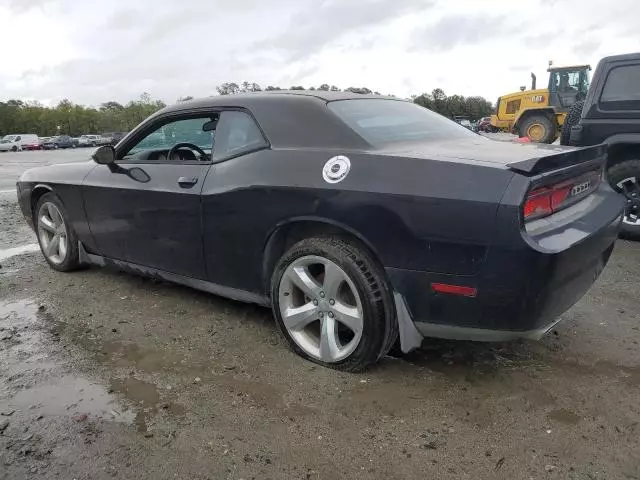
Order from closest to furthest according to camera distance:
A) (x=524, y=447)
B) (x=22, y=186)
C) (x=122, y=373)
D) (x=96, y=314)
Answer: (x=524, y=447) → (x=122, y=373) → (x=96, y=314) → (x=22, y=186)

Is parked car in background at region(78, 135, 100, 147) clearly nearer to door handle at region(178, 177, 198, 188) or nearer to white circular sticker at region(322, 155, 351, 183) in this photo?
door handle at region(178, 177, 198, 188)

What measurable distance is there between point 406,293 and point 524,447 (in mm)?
816

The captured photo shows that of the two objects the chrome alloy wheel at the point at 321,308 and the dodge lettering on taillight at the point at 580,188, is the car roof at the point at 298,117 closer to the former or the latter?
the chrome alloy wheel at the point at 321,308

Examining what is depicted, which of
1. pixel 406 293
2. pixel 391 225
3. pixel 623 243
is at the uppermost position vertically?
pixel 391 225

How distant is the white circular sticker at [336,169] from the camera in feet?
9.09

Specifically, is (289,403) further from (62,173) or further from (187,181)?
(62,173)

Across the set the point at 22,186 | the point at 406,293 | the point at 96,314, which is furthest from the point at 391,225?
the point at 22,186

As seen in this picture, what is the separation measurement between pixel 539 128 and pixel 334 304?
58.8ft

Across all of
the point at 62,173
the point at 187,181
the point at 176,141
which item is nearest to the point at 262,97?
the point at 187,181

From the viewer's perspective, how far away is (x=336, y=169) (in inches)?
110

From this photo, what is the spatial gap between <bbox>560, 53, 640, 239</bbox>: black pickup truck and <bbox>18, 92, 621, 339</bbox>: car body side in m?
3.08

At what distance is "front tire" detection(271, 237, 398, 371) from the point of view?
273 cm

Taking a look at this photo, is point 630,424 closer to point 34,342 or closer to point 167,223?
point 167,223

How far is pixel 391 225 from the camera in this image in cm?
260
